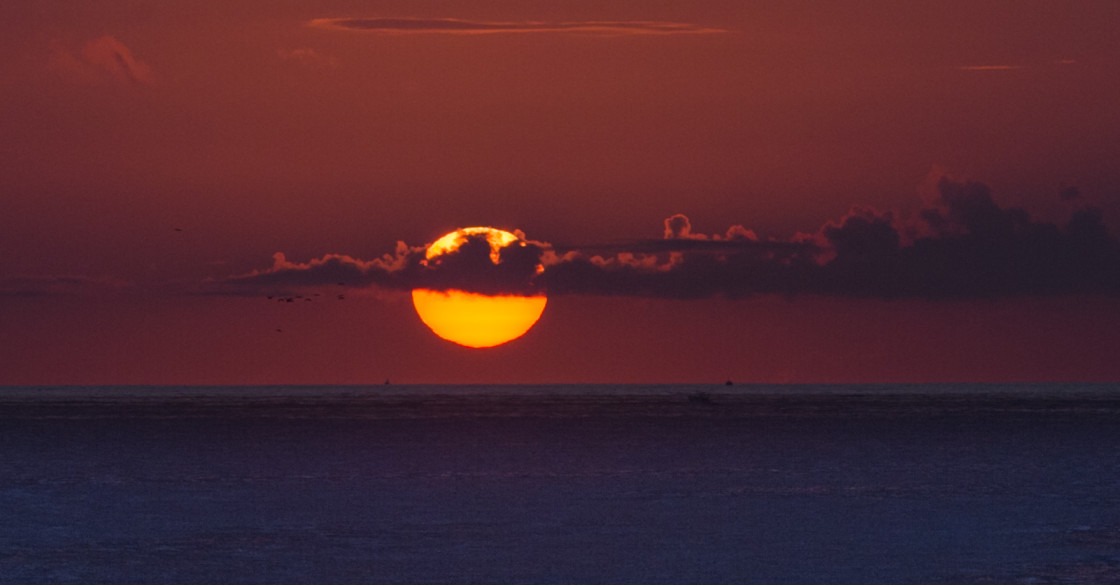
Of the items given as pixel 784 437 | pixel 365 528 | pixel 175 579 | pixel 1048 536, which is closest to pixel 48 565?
pixel 175 579

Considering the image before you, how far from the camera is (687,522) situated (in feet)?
112

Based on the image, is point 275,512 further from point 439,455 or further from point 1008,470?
point 1008,470

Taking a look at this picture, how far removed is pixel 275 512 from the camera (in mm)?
36562

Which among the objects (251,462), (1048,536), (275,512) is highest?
(251,462)

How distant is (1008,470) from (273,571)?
31.6 metres

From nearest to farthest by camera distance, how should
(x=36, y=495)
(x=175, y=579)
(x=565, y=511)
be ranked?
(x=175, y=579), (x=565, y=511), (x=36, y=495)

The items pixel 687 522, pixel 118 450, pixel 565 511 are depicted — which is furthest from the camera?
pixel 118 450

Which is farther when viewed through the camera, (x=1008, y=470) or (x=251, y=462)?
(x=251, y=462)

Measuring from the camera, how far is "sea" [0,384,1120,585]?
26.9 metres

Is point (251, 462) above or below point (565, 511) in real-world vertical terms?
above

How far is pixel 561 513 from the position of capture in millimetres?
35906

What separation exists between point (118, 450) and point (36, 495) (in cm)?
2461

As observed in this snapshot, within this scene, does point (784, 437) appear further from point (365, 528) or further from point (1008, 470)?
point (365, 528)

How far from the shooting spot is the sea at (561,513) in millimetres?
26891
